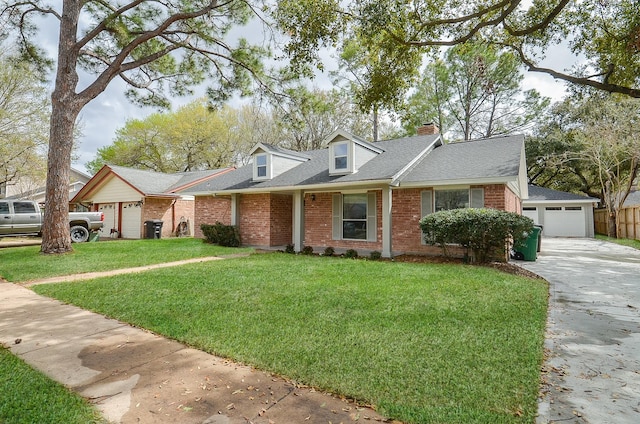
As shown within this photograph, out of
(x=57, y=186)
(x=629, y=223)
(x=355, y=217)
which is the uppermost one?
(x=57, y=186)

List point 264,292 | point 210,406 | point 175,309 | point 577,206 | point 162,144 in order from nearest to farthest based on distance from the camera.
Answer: point 210,406 → point 175,309 → point 264,292 → point 577,206 → point 162,144

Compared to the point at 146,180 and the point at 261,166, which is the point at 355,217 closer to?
the point at 261,166

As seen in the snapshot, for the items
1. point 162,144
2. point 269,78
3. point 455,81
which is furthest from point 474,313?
point 162,144

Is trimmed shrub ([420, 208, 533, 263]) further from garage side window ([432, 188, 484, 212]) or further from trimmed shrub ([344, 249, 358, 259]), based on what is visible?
trimmed shrub ([344, 249, 358, 259])

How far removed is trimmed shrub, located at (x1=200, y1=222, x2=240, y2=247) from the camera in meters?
14.3

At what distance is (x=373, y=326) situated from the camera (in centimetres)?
426

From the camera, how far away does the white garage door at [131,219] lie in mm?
19002

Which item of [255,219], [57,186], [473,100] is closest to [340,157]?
[255,219]

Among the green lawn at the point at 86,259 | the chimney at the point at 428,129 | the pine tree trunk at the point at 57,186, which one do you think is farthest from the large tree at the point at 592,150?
the pine tree trunk at the point at 57,186

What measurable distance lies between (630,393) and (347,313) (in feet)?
9.82

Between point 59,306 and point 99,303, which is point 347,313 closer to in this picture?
point 99,303

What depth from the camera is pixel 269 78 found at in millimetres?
13062

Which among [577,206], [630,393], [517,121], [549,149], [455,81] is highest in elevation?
[455,81]

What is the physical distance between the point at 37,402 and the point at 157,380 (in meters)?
0.84
